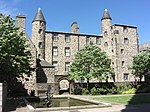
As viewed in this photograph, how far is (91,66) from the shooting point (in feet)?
118

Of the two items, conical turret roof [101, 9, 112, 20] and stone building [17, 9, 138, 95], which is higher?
conical turret roof [101, 9, 112, 20]

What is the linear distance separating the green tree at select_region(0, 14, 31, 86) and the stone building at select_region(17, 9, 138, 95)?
23.2 meters

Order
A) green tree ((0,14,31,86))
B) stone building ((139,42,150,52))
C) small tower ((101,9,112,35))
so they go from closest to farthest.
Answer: green tree ((0,14,31,86)), small tower ((101,9,112,35)), stone building ((139,42,150,52))

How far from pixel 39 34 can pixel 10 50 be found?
2712 centimetres

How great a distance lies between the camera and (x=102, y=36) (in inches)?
1991

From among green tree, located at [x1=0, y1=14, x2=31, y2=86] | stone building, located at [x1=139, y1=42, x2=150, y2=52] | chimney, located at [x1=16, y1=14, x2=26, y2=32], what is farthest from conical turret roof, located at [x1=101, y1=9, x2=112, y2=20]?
green tree, located at [x1=0, y1=14, x2=31, y2=86]

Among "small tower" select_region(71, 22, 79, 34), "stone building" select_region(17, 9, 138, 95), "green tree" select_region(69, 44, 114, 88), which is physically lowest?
"green tree" select_region(69, 44, 114, 88)

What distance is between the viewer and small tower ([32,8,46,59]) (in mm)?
44000

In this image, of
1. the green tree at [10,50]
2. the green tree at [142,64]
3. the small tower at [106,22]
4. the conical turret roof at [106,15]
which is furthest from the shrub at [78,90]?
the conical turret roof at [106,15]

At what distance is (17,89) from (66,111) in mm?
20336

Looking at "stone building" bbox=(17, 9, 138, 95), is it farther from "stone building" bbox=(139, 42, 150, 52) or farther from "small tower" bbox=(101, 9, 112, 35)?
"stone building" bbox=(139, 42, 150, 52)

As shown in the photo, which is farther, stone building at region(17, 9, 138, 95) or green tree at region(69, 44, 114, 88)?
stone building at region(17, 9, 138, 95)

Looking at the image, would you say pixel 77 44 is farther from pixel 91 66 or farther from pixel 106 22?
pixel 91 66

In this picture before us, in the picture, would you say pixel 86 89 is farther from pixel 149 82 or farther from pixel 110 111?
pixel 110 111
